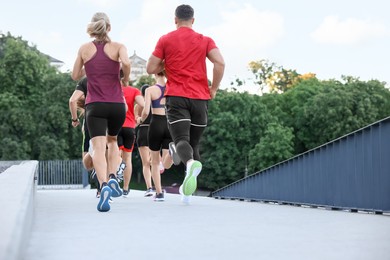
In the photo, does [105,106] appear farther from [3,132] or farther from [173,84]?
[3,132]

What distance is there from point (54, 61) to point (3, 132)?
62942 mm

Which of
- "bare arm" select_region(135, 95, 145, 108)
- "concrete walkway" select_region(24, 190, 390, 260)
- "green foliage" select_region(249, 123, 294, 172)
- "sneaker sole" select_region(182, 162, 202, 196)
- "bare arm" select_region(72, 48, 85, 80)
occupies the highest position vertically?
"green foliage" select_region(249, 123, 294, 172)

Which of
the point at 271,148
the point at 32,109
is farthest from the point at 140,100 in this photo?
the point at 271,148

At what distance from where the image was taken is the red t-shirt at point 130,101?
12219 mm

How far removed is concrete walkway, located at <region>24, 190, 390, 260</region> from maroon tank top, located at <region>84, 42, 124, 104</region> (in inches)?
60.0

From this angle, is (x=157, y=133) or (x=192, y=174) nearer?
(x=192, y=174)

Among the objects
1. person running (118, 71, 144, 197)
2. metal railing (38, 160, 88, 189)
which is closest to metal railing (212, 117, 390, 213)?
person running (118, 71, 144, 197)

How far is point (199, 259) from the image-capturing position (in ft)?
13.1

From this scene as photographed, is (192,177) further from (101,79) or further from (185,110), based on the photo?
(101,79)

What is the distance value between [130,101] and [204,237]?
7.44 metres

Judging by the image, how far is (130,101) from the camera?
40.4ft

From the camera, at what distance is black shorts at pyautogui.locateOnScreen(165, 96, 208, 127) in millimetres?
8852

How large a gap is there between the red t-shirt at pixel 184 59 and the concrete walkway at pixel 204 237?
7.07ft

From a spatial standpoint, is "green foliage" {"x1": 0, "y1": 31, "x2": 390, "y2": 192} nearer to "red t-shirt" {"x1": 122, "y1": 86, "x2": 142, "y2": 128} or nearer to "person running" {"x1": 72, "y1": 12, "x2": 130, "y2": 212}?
"red t-shirt" {"x1": 122, "y1": 86, "x2": 142, "y2": 128}
